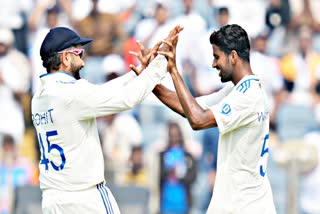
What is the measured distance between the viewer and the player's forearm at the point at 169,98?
8727 millimetres

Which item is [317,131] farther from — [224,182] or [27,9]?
[224,182]

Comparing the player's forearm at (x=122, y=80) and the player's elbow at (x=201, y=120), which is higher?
the player's forearm at (x=122, y=80)

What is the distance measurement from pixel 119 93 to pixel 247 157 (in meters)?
1.07

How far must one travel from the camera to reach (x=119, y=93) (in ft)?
26.4

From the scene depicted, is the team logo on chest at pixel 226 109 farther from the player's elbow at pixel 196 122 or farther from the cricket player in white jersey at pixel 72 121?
the cricket player in white jersey at pixel 72 121

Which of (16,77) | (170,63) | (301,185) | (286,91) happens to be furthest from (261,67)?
(170,63)

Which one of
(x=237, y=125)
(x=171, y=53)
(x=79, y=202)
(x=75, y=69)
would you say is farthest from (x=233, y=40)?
(x=79, y=202)

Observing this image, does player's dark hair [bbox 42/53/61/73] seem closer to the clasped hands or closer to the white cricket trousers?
the clasped hands

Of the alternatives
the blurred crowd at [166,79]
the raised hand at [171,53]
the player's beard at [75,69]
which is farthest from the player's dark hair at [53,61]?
the blurred crowd at [166,79]

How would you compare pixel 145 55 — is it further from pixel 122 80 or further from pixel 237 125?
pixel 237 125

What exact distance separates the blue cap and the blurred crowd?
19.8 feet

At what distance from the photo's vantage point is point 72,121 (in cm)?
809

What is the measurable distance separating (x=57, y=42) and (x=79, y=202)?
1.23 metres

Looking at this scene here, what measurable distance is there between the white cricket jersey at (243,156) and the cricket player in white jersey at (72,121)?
2.32ft
